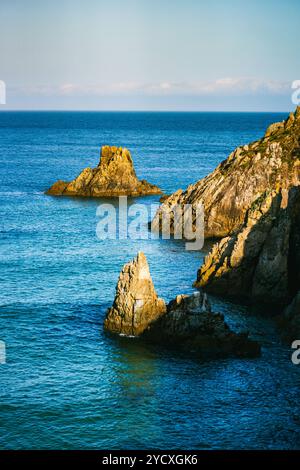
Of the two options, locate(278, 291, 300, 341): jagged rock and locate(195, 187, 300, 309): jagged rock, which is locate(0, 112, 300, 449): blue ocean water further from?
locate(195, 187, 300, 309): jagged rock

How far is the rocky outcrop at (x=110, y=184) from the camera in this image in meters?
143

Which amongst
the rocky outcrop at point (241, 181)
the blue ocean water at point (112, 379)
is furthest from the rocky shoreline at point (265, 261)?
the rocky outcrop at point (241, 181)

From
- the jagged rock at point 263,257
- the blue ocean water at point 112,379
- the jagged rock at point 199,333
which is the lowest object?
the blue ocean water at point 112,379

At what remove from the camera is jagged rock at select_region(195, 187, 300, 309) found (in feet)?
243

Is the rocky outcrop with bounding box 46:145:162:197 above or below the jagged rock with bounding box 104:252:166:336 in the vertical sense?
above

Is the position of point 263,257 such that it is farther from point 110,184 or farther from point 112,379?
point 110,184

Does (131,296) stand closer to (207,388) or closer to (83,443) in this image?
(207,388)

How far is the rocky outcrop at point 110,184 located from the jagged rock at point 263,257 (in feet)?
208

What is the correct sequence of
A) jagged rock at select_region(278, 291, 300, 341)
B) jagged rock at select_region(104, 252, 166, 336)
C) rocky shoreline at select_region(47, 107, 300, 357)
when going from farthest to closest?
1. jagged rock at select_region(104, 252, 166, 336)
2. jagged rock at select_region(278, 291, 300, 341)
3. rocky shoreline at select_region(47, 107, 300, 357)

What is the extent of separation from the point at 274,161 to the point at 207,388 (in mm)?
62777

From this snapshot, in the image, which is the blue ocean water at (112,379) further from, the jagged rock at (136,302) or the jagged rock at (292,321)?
the jagged rock at (136,302)

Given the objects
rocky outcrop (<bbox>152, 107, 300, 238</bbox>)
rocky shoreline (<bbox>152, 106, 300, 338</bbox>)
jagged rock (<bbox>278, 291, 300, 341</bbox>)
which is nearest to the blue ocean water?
jagged rock (<bbox>278, 291, 300, 341</bbox>)

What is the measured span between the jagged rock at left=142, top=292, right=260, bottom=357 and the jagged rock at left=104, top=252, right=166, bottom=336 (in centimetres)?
131

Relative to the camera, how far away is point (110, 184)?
14375 cm
